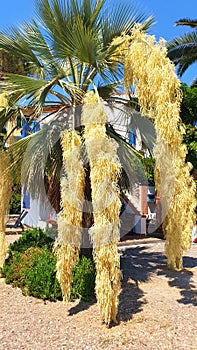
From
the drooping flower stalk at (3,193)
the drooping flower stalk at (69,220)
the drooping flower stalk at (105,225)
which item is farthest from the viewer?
the drooping flower stalk at (3,193)

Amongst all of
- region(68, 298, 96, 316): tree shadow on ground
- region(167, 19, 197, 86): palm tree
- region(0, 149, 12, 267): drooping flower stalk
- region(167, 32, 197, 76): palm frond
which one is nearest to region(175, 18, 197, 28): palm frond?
region(167, 19, 197, 86): palm tree

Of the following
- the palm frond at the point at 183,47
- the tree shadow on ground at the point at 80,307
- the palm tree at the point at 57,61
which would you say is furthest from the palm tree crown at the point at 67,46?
the palm frond at the point at 183,47

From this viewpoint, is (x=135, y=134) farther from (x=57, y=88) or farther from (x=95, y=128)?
(x=95, y=128)

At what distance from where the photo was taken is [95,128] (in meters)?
5.12

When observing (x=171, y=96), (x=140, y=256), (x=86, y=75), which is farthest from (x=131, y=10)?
(x=140, y=256)

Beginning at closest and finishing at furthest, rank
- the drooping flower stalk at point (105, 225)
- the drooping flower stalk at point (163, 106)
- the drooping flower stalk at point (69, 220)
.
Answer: the drooping flower stalk at point (105, 225) → the drooping flower stalk at point (69, 220) → the drooping flower stalk at point (163, 106)

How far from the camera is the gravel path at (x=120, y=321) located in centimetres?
439

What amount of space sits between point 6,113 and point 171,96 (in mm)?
3494

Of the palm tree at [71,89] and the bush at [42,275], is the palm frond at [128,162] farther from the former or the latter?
Answer: the bush at [42,275]

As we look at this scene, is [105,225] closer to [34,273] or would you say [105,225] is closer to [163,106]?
[163,106]

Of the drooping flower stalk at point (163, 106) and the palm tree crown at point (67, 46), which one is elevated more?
the palm tree crown at point (67, 46)

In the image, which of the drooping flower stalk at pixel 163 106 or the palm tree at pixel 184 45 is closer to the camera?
the drooping flower stalk at pixel 163 106

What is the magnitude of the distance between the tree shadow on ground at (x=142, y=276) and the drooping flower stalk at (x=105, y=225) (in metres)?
0.63

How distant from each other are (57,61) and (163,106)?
93.6 inches
